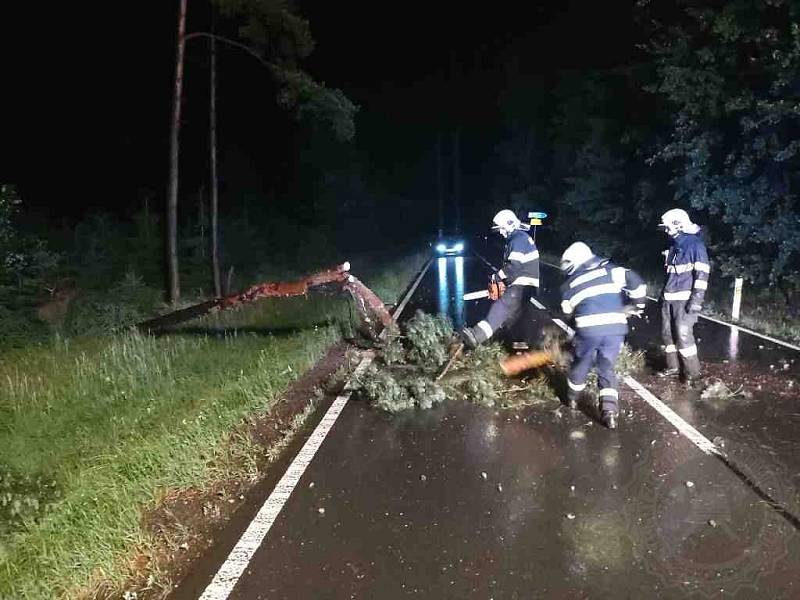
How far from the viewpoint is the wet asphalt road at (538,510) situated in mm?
3654

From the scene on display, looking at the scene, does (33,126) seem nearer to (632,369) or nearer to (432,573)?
(632,369)

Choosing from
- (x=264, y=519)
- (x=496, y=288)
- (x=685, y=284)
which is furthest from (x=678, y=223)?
(x=264, y=519)

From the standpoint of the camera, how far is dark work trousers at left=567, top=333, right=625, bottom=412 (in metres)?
6.25

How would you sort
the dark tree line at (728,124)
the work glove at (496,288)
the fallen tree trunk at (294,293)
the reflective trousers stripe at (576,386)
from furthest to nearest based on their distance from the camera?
the dark tree line at (728,124), the fallen tree trunk at (294,293), the work glove at (496,288), the reflective trousers stripe at (576,386)

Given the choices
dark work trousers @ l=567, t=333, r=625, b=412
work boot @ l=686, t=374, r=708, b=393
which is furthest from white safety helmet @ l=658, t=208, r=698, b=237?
dark work trousers @ l=567, t=333, r=625, b=412

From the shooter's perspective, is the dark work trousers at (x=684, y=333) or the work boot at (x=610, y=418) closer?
the work boot at (x=610, y=418)

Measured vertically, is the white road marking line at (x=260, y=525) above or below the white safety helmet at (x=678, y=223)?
below

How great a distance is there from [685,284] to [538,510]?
4.33 meters

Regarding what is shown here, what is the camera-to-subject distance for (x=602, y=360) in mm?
6340

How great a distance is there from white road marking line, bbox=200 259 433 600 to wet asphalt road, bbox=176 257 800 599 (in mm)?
66

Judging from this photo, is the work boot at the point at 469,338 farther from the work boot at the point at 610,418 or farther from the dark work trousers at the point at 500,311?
the work boot at the point at 610,418

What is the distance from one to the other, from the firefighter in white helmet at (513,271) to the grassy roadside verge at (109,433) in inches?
104

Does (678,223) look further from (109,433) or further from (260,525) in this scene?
Result: (109,433)

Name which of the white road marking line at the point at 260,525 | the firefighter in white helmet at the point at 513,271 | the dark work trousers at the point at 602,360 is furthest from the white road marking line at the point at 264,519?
the dark work trousers at the point at 602,360
